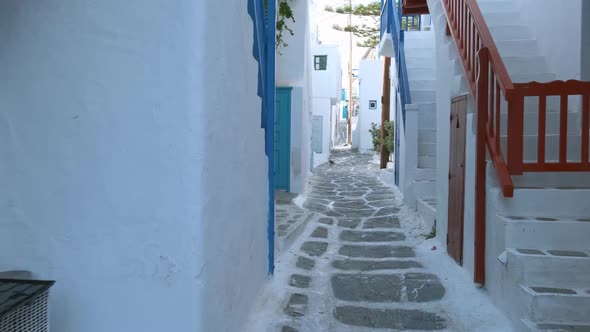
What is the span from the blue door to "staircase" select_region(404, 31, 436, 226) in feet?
6.88

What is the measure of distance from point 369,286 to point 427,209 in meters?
2.29

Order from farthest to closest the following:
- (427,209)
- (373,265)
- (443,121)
A: (427,209) → (443,121) → (373,265)

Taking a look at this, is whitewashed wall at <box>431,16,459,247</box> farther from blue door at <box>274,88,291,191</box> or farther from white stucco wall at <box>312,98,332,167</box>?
white stucco wall at <box>312,98,332,167</box>

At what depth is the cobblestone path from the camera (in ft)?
10.3

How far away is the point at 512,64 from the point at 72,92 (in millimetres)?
4697

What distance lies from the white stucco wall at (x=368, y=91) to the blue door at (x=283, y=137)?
14583mm

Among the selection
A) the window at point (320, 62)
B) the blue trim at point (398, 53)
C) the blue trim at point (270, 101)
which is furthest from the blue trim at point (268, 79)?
the window at point (320, 62)

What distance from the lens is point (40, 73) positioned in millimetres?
2154

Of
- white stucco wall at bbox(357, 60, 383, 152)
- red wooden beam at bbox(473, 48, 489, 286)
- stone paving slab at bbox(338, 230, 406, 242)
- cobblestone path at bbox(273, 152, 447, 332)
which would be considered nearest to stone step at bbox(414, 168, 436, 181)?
cobblestone path at bbox(273, 152, 447, 332)

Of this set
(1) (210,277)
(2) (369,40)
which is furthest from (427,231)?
(2) (369,40)

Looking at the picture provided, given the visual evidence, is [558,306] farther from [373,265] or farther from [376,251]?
[376,251]

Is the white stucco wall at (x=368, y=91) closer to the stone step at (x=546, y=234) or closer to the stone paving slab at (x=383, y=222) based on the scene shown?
the stone paving slab at (x=383, y=222)


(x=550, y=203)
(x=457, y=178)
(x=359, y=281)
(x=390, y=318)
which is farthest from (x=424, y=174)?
(x=390, y=318)

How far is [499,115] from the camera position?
3.27m
